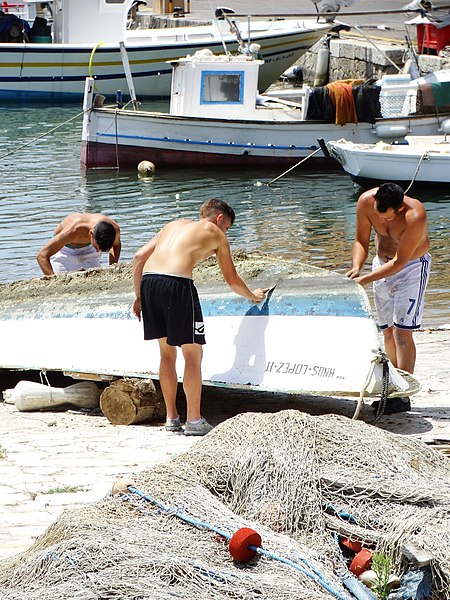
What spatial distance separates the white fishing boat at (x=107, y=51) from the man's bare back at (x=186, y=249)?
26041 mm

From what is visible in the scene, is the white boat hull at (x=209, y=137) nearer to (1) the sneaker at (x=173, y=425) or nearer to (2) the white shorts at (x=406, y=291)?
(2) the white shorts at (x=406, y=291)

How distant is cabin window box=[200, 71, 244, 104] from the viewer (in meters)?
22.6

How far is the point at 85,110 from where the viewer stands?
23484 mm

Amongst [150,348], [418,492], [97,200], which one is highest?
[418,492]

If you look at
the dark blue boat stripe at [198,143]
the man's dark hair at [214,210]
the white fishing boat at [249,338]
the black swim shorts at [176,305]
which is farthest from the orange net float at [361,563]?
the dark blue boat stripe at [198,143]

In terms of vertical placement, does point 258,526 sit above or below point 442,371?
above

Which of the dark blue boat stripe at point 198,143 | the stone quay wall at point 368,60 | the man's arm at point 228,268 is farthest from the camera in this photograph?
the stone quay wall at point 368,60

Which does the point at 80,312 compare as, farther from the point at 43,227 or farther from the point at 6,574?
the point at 43,227

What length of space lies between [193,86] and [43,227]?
5.93 meters

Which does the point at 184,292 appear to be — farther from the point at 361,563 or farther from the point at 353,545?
the point at 361,563

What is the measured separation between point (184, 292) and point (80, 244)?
124 inches

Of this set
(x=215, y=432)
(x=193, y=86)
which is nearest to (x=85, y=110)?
(x=193, y=86)

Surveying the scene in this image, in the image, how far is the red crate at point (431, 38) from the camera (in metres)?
27.4

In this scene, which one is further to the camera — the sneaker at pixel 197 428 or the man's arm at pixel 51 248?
the man's arm at pixel 51 248
